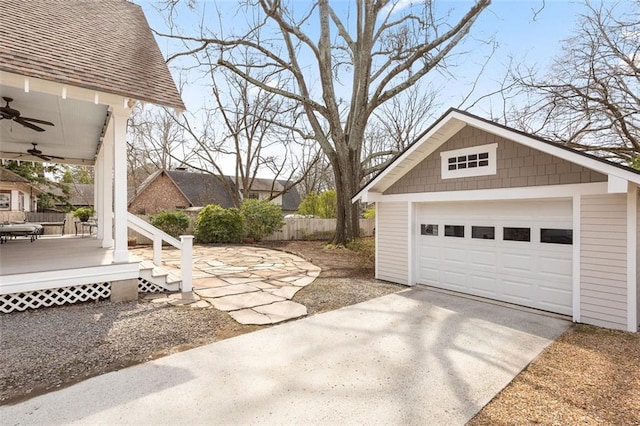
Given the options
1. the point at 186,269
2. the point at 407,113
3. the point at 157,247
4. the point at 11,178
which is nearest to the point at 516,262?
the point at 186,269

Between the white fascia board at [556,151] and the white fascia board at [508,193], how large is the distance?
41 cm

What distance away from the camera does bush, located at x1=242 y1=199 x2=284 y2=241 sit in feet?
53.2

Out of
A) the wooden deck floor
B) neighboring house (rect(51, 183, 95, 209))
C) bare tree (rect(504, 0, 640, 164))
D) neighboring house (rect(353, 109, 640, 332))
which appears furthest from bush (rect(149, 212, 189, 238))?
neighboring house (rect(51, 183, 95, 209))

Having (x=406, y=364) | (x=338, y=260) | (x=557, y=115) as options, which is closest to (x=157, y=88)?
(x=406, y=364)

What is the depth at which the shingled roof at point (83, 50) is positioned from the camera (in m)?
4.96

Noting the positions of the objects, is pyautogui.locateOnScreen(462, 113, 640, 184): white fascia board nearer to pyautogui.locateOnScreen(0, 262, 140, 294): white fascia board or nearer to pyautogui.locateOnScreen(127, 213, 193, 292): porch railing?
pyautogui.locateOnScreen(127, 213, 193, 292): porch railing

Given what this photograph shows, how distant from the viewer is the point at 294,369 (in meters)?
3.62

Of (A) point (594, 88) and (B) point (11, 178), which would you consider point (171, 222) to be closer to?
(B) point (11, 178)

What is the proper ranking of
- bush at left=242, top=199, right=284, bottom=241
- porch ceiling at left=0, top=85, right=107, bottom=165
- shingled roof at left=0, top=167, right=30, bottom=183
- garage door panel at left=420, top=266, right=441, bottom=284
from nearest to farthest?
porch ceiling at left=0, top=85, right=107, bottom=165, garage door panel at left=420, top=266, right=441, bottom=284, bush at left=242, top=199, right=284, bottom=241, shingled roof at left=0, top=167, right=30, bottom=183

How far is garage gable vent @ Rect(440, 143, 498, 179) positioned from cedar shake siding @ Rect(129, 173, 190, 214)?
24.1m

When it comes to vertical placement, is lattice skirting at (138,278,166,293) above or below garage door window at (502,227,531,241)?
below

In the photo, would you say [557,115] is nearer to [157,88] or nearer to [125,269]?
[157,88]

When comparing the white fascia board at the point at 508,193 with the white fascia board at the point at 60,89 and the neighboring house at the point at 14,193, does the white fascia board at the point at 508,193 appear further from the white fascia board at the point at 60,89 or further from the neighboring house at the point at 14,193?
the neighboring house at the point at 14,193

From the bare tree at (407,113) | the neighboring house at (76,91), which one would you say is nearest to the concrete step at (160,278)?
the neighboring house at (76,91)
